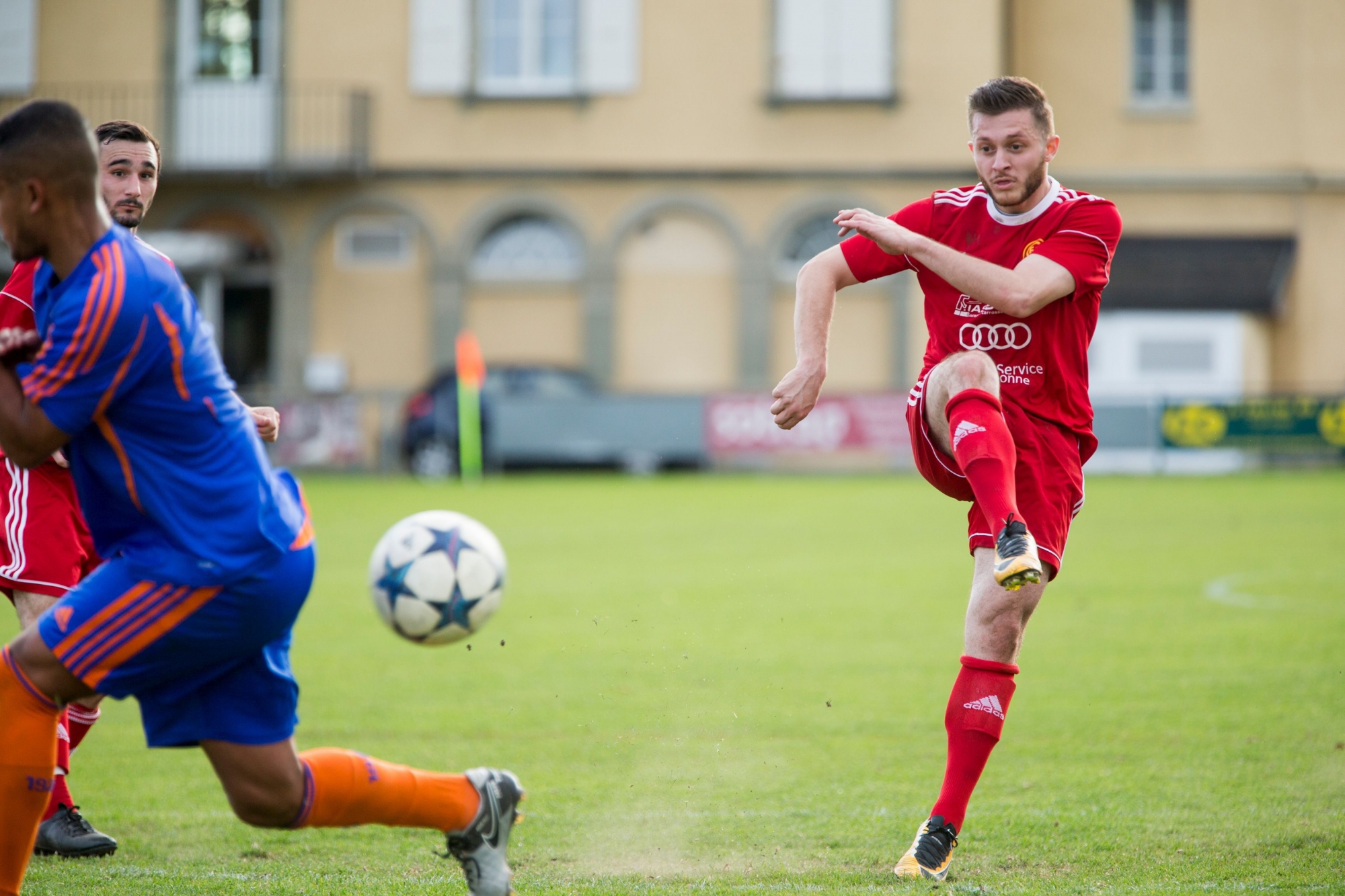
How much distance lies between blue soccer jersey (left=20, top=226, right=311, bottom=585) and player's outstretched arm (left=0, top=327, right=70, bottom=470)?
28 millimetres

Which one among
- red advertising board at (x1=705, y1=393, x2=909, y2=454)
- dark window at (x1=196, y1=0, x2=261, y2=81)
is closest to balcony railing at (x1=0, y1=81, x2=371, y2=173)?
dark window at (x1=196, y1=0, x2=261, y2=81)

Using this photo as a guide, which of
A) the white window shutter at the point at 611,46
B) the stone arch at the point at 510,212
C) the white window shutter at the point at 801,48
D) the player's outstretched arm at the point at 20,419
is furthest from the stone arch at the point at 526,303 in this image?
the player's outstretched arm at the point at 20,419

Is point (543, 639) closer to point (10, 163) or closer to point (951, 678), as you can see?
point (951, 678)

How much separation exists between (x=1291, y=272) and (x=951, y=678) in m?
25.4

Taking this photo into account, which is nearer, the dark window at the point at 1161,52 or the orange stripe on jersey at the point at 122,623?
the orange stripe on jersey at the point at 122,623

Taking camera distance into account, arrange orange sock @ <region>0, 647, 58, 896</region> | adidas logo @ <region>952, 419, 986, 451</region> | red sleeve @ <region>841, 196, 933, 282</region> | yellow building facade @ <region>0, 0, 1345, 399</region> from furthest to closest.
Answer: yellow building facade @ <region>0, 0, 1345, 399</region>, red sleeve @ <region>841, 196, 933, 282</region>, adidas logo @ <region>952, 419, 986, 451</region>, orange sock @ <region>0, 647, 58, 896</region>

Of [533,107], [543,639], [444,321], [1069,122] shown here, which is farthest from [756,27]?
[543,639]

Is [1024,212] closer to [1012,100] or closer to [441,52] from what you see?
[1012,100]

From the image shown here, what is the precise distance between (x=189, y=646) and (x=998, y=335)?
2.65m

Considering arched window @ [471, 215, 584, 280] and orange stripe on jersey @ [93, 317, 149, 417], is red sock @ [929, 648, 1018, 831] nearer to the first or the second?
orange stripe on jersey @ [93, 317, 149, 417]

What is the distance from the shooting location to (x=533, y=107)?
29984mm

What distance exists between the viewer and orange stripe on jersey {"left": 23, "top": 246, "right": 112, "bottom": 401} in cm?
323

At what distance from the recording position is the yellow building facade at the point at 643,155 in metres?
29.8

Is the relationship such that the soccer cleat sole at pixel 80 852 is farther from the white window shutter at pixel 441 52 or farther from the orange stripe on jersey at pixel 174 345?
the white window shutter at pixel 441 52
